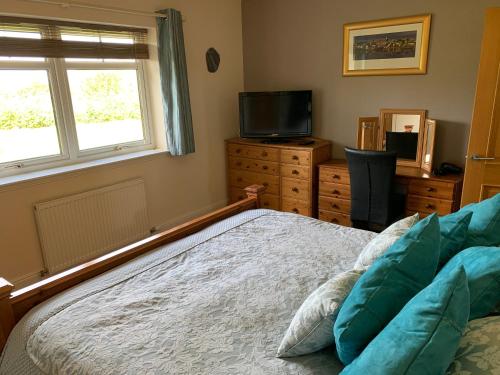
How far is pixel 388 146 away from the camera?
3613 mm

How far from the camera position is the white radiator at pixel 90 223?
2916mm

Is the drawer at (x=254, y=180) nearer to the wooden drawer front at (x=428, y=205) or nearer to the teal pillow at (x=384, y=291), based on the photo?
the wooden drawer front at (x=428, y=205)

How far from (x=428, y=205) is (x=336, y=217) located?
880 millimetres

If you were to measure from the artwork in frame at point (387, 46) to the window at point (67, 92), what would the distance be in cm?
205

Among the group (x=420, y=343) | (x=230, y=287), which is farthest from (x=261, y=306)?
(x=420, y=343)

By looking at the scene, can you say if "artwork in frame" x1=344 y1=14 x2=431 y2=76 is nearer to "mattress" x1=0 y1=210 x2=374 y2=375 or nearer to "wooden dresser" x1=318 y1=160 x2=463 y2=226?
"wooden dresser" x1=318 y1=160 x2=463 y2=226

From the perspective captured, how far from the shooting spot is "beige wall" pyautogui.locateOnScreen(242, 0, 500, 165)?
3.20m

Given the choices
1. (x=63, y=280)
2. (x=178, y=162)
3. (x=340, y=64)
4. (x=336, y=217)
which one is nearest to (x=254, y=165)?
(x=178, y=162)

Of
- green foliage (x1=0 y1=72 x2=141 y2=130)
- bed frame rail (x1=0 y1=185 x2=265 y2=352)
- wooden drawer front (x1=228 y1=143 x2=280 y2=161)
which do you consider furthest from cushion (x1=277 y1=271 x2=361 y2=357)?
wooden drawer front (x1=228 y1=143 x2=280 y2=161)

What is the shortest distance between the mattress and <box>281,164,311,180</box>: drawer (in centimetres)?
172

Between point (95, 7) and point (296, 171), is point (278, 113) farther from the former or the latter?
point (95, 7)

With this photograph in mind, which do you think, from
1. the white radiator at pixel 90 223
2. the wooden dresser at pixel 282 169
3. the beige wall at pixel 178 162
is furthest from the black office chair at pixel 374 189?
the white radiator at pixel 90 223

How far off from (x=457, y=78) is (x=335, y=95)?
114 cm

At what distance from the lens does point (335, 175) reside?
3674mm
